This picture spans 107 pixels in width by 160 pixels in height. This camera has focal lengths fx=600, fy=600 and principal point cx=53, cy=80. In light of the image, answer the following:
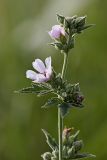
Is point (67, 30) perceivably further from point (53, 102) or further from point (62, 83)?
point (53, 102)

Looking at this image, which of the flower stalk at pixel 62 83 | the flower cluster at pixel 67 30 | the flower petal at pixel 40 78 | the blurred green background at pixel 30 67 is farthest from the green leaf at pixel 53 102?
the blurred green background at pixel 30 67

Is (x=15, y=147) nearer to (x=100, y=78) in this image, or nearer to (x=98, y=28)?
(x=100, y=78)

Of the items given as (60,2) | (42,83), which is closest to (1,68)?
(60,2)

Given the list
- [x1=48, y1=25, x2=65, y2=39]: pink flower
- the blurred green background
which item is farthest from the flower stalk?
the blurred green background

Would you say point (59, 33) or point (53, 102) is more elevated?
point (59, 33)

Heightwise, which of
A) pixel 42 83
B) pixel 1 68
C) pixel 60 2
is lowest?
pixel 42 83

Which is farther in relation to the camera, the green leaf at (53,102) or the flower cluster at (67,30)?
the flower cluster at (67,30)

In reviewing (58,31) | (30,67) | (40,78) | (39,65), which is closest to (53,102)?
(40,78)

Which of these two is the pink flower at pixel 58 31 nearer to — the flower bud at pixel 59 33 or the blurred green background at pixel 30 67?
the flower bud at pixel 59 33
